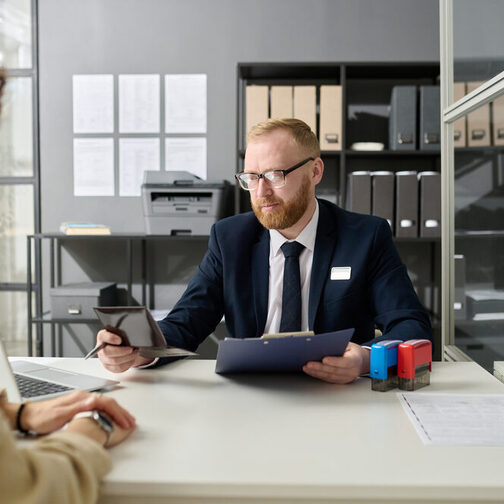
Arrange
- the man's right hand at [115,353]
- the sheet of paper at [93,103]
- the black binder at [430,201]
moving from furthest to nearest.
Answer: the sheet of paper at [93,103]
the black binder at [430,201]
the man's right hand at [115,353]

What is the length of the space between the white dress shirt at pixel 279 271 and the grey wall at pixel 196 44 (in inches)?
63.5

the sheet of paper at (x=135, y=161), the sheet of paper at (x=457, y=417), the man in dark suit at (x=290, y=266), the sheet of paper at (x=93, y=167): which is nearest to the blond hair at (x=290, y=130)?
the man in dark suit at (x=290, y=266)

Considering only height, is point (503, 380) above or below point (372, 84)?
below

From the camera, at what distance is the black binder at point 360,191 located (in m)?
2.79

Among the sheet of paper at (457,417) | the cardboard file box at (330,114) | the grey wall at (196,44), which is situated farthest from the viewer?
the grey wall at (196,44)

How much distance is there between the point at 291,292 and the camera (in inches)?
62.1

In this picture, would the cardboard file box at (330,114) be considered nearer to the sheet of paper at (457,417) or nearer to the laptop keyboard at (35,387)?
the sheet of paper at (457,417)

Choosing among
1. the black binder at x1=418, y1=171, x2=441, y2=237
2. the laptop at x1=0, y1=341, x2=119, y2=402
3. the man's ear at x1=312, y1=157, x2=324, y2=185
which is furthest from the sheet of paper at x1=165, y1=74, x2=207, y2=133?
the laptop at x1=0, y1=341, x2=119, y2=402

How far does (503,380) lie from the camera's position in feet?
4.00

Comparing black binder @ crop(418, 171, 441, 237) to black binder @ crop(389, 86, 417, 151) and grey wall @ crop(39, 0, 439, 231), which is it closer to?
black binder @ crop(389, 86, 417, 151)

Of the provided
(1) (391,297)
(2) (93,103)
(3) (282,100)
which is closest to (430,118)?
(3) (282,100)

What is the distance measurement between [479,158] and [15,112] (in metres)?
2.71

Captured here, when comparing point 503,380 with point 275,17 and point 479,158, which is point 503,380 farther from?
point 275,17

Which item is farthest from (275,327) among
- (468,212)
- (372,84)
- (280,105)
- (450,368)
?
(372,84)
